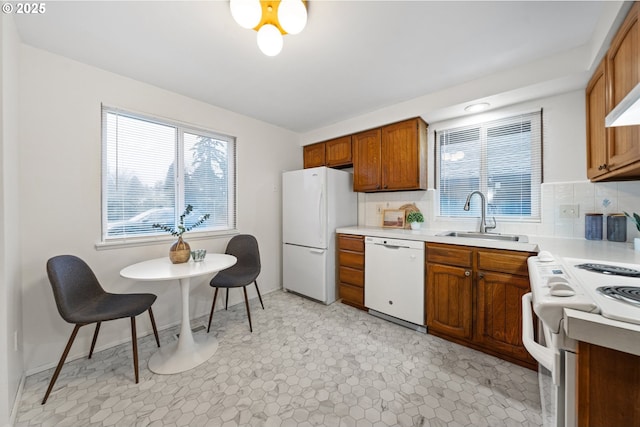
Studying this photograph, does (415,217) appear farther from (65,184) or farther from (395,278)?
(65,184)

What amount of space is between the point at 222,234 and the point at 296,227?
0.92 meters

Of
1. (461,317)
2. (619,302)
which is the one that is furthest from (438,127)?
(619,302)

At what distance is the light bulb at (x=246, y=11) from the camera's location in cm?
123

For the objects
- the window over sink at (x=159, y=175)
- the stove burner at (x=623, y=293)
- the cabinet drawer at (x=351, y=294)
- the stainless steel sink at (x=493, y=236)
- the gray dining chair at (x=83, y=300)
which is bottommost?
the cabinet drawer at (x=351, y=294)

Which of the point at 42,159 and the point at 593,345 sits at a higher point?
the point at 42,159

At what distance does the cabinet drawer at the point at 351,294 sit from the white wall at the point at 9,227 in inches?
101

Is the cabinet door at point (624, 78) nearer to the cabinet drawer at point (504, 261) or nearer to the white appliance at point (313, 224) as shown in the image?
the cabinet drawer at point (504, 261)

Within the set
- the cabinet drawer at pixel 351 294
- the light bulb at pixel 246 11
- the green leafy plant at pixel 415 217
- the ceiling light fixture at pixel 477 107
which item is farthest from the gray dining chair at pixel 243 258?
the ceiling light fixture at pixel 477 107

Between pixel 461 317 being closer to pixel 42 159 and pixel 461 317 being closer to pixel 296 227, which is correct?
pixel 296 227

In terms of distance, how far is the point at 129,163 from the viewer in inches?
86.6

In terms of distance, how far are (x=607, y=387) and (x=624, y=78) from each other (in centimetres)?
159

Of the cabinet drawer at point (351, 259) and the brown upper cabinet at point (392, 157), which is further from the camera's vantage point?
the cabinet drawer at point (351, 259)

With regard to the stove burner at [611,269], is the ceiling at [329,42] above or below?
above

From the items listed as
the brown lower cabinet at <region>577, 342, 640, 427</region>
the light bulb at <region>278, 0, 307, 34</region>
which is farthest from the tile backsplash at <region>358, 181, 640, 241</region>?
the light bulb at <region>278, 0, 307, 34</region>
